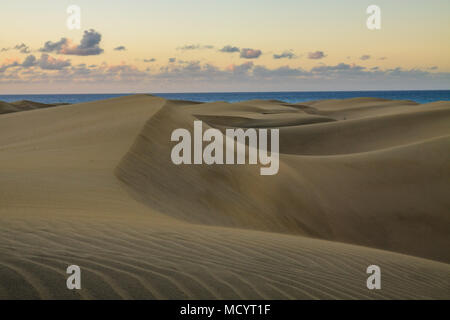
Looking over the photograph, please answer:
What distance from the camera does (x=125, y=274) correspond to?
3217 millimetres

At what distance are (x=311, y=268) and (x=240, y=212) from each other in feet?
14.5

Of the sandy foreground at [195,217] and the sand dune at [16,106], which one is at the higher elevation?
the sand dune at [16,106]

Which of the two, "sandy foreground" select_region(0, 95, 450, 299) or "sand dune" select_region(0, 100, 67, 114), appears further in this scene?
"sand dune" select_region(0, 100, 67, 114)

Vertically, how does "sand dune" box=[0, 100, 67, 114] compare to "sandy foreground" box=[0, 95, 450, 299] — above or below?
above

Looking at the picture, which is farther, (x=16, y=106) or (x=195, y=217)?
(x=16, y=106)

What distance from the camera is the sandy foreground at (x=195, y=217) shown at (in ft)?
11.0

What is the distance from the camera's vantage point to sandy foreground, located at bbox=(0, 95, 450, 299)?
3.34 meters

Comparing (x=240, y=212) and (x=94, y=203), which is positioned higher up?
(x=94, y=203)

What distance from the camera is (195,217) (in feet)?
23.2

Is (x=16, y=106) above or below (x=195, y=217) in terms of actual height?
above

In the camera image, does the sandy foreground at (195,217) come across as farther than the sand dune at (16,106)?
No
